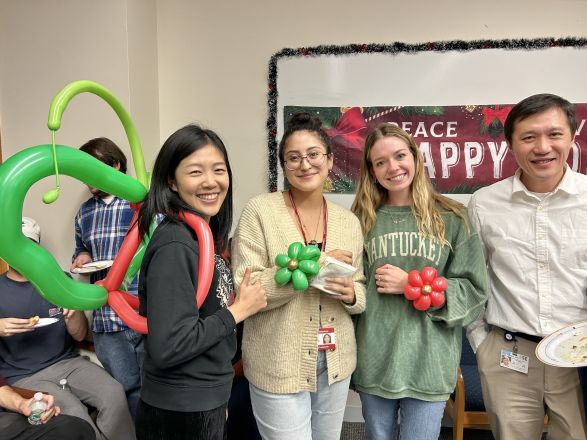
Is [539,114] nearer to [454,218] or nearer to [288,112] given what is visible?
[454,218]

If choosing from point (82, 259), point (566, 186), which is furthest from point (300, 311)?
point (82, 259)

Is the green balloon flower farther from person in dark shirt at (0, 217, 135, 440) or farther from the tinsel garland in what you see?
the tinsel garland

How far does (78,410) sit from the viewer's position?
2117 millimetres

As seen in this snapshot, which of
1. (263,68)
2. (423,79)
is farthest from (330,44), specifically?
(423,79)

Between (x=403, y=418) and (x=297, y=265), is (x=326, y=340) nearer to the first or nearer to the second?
(x=297, y=265)

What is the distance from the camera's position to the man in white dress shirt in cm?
159

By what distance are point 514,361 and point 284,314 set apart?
37.5 inches

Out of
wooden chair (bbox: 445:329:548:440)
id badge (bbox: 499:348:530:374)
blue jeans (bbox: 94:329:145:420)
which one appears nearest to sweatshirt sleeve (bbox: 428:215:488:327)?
id badge (bbox: 499:348:530:374)

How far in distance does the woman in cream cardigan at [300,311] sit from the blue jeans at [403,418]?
0.15 meters

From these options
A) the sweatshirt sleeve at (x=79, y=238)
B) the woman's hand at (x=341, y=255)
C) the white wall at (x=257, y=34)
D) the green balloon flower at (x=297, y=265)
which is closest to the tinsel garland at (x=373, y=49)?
the white wall at (x=257, y=34)

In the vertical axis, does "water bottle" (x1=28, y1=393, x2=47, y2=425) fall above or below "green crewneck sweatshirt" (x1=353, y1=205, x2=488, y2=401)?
below

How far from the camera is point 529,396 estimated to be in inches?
66.8

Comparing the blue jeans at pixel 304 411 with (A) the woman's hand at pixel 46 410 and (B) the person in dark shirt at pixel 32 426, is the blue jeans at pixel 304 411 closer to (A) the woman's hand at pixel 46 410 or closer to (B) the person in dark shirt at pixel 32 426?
(B) the person in dark shirt at pixel 32 426

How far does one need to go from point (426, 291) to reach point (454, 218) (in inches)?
13.5
